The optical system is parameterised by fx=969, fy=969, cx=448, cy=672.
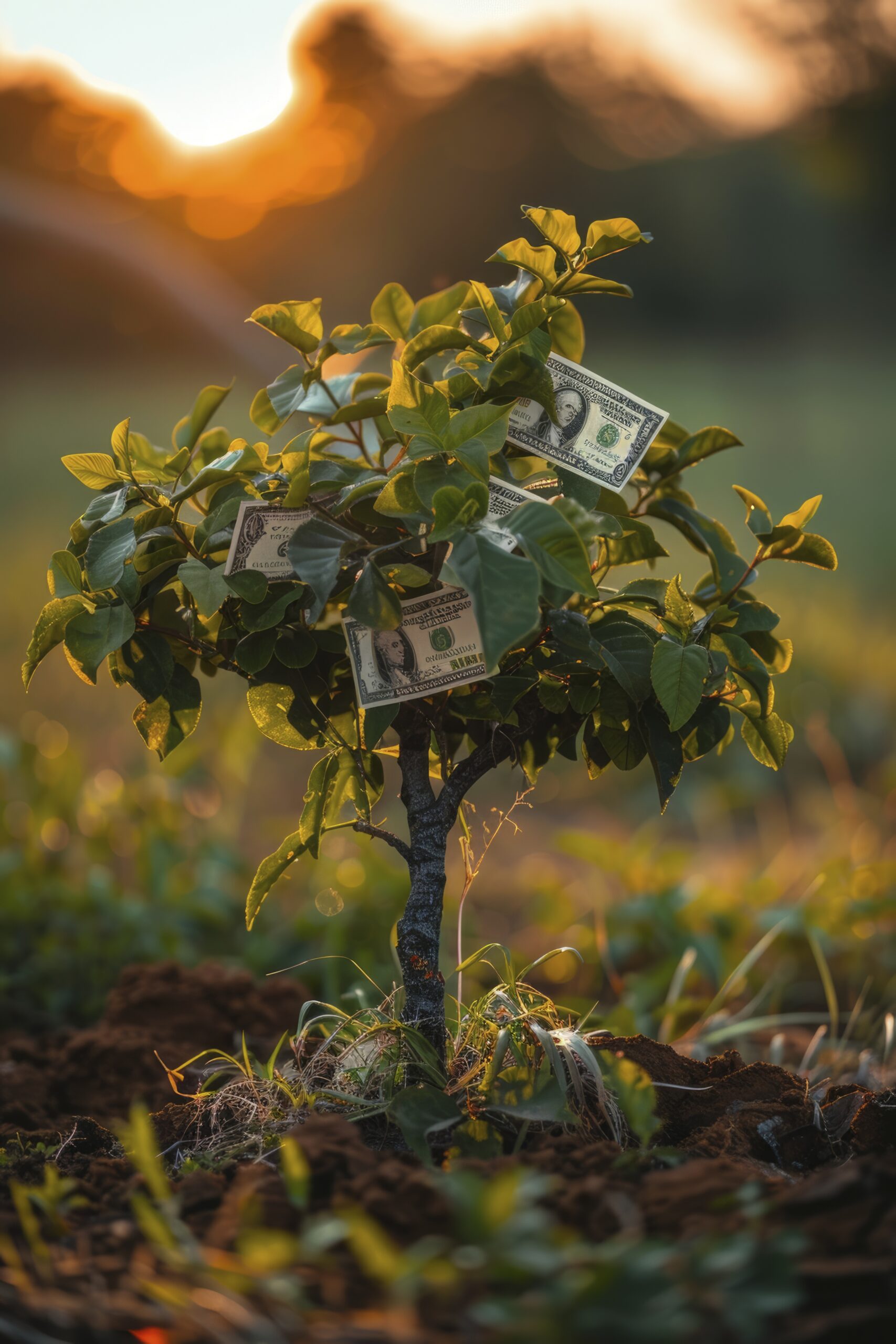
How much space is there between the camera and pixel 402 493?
65cm

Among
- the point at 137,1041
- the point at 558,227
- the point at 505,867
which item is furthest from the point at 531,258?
the point at 505,867

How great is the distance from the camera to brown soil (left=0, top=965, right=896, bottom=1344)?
499 mm

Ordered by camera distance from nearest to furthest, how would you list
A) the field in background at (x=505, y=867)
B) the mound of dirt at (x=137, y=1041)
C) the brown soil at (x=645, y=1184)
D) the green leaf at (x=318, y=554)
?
the brown soil at (x=645, y=1184) → the green leaf at (x=318, y=554) → the mound of dirt at (x=137, y=1041) → the field in background at (x=505, y=867)

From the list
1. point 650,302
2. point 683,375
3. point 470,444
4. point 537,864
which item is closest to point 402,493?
point 470,444

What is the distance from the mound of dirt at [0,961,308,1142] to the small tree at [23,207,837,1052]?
478 millimetres

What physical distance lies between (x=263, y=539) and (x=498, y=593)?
0.24m

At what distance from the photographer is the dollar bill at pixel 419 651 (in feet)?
2.25

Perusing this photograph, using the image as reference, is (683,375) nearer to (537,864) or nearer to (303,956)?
(537,864)

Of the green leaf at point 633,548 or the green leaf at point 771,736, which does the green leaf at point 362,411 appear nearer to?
the green leaf at point 633,548

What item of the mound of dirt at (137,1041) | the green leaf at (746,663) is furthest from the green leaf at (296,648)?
the mound of dirt at (137,1041)

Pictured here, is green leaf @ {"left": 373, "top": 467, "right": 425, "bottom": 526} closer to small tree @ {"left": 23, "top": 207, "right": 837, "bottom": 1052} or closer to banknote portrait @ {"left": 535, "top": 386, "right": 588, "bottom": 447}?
small tree @ {"left": 23, "top": 207, "right": 837, "bottom": 1052}

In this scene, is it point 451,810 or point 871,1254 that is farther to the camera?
point 451,810

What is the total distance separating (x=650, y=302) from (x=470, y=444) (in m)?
7.38

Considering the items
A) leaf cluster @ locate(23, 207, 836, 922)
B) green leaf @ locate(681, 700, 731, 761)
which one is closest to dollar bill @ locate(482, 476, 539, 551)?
leaf cluster @ locate(23, 207, 836, 922)
